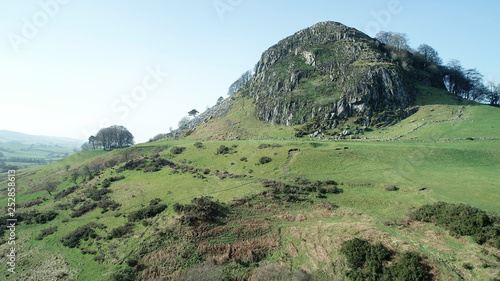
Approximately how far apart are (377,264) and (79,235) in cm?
4127

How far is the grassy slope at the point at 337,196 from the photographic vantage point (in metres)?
27.7

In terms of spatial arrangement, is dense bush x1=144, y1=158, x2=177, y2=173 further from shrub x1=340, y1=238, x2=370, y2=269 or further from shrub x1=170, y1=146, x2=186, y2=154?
shrub x1=340, y1=238, x2=370, y2=269

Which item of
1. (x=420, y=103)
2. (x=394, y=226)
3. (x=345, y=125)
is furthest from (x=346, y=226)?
(x=420, y=103)

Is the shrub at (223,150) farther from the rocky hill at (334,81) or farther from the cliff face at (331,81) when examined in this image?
the cliff face at (331,81)

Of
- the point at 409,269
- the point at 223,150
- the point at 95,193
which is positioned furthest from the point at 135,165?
the point at 409,269

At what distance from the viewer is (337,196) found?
3981 cm

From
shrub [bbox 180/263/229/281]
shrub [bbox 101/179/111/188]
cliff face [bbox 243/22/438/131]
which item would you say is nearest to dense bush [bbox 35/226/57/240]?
shrub [bbox 101/179/111/188]

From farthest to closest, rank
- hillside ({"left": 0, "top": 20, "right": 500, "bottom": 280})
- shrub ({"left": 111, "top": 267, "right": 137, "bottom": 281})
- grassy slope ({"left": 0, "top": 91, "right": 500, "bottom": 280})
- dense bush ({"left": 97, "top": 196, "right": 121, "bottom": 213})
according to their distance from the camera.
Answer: dense bush ({"left": 97, "top": 196, "right": 121, "bottom": 213}), grassy slope ({"left": 0, "top": 91, "right": 500, "bottom": 280}), shrub ({"left": 111, "top": 267, "right": 137, "bottom": 281}), hillside ({"left": 0, "top": 20, "right": 500, "bottom": 280})

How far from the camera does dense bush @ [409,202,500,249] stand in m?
24.5

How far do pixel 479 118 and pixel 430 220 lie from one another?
62165 millimetres

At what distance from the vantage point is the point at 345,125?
3401 inches

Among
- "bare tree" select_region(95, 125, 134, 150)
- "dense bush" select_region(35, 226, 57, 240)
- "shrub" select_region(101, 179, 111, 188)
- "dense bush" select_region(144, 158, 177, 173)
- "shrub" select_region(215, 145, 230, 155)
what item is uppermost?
"bare tree" select_region(95, 125, 134, 150)

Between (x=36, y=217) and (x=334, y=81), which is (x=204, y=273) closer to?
(x=36, y=217)

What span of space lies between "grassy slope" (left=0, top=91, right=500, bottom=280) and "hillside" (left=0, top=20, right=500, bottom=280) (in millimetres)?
202
